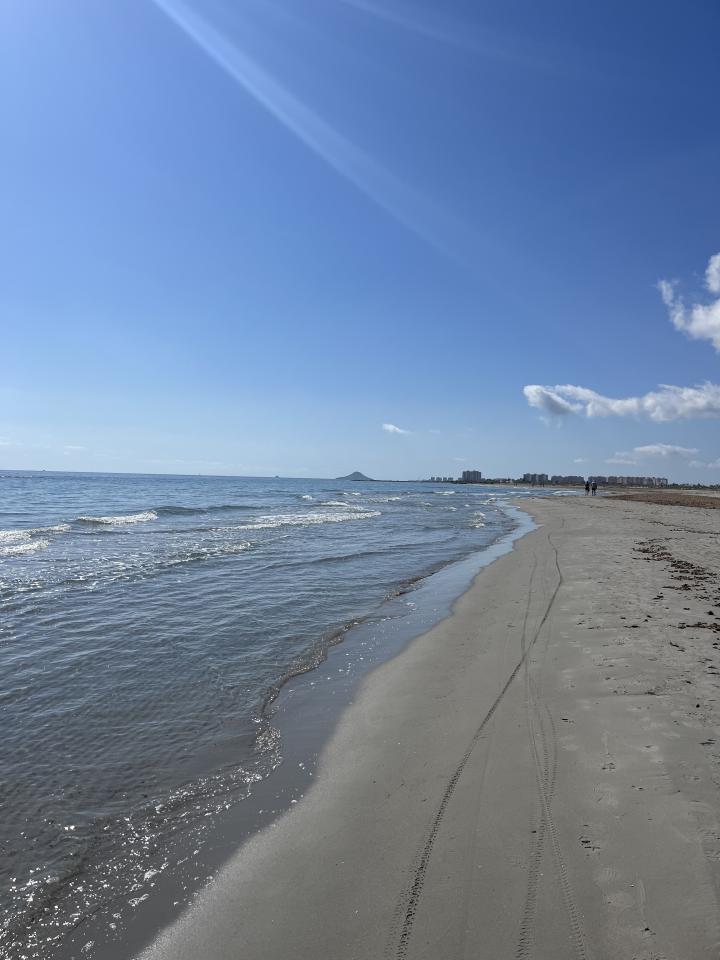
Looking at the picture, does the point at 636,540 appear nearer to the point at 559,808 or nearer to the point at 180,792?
the point at 559,808

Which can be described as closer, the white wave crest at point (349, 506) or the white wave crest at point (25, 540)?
the white wave crest at point (25, 540)

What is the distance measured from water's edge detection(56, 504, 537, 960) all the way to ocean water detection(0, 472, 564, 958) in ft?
0.38

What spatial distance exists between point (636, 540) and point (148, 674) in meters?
19.8

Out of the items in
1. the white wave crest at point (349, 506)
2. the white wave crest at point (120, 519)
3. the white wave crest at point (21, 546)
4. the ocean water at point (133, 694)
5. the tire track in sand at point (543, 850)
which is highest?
the white wave crest at point (349, 506)

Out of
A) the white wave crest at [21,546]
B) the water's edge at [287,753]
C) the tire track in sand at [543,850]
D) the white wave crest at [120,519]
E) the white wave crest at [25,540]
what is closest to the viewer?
the tire track in sand at [543,850]

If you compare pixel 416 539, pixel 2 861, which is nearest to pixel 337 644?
pixel 2 861

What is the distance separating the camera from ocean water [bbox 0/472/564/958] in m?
3.69

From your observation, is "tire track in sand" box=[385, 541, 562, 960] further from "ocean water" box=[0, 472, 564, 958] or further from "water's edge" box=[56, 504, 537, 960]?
"ocean water" box=[0, 472, 564, 958]

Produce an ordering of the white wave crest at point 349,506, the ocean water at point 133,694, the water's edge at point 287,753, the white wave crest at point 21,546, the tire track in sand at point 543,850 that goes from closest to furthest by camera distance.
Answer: the tire track in sand at point 543,850 < the water's edge at point 287,753 < the ocean water at point 133,694 < the white wave crest at point 21,546 < the white wave crest at point 349,506

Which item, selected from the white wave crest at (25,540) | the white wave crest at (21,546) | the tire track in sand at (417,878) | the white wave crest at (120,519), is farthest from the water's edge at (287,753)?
the white wave crest at (120,519)

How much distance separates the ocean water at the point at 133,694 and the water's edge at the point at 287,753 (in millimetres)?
115

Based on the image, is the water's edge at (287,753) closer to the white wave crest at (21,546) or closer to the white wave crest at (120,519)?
the white wave crest at (21,546)

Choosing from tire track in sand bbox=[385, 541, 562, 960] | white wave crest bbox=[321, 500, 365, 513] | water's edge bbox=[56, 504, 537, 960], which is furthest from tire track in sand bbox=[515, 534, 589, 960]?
white wave crest bbox=[321, 500, 365, 513]

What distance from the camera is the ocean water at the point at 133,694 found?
3.69 m
